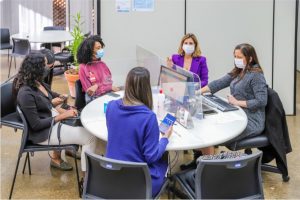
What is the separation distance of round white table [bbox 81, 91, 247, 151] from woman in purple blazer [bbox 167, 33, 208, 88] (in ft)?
3.52

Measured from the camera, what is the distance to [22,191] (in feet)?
12.1

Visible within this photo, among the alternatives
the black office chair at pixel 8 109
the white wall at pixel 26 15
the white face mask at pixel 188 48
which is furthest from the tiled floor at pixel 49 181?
the white wall at pixel 26 15

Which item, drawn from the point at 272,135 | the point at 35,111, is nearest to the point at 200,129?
the point at 272,135

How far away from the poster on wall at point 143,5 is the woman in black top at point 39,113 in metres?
2.24

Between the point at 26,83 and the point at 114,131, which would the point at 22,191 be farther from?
the point at 114,131

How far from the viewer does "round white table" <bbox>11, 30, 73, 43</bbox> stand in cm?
777

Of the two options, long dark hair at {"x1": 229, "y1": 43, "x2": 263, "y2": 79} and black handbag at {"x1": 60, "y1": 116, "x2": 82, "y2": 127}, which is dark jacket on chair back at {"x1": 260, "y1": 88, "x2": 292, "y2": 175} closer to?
long dark hair at {"x1": 229, "y1": 43, "x2": 263, "y2": 79}

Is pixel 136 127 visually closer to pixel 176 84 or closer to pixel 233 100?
pixel 176 84

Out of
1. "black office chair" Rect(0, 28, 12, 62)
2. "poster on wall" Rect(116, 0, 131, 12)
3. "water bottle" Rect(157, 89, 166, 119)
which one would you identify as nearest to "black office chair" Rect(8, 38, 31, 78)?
"black office chair" Rect(0, 28, 12, 62)

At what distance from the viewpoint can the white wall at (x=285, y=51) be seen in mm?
5586

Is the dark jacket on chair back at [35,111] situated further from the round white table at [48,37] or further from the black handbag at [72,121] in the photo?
the round white table at [48,37]

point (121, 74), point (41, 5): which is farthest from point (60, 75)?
point (121, 74)

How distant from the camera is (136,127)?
2592 mm

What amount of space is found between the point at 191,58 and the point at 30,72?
1.77 m
